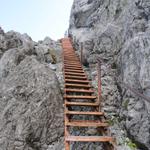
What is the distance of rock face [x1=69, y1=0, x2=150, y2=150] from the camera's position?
758 cm

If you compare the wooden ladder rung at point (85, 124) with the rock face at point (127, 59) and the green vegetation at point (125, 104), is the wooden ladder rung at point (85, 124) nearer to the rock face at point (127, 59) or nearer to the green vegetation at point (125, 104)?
the rock face at point (127, 59)

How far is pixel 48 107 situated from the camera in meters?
8.79

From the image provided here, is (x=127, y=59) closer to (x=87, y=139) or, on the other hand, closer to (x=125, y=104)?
(x=125, y=104)

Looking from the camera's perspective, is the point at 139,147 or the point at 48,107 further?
the point at 48,107

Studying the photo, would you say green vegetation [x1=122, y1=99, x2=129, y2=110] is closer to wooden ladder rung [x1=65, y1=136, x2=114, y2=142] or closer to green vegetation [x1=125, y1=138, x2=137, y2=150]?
green vegetation [x1=125, y1=138, x2=137, y2=150]

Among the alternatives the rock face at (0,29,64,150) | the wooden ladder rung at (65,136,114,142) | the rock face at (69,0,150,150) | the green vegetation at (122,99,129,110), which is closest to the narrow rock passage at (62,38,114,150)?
the wooden ladder rung at (65,136,114,142)

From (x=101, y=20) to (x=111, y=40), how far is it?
4299 mm

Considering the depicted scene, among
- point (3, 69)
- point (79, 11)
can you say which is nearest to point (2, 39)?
point (3, 69)

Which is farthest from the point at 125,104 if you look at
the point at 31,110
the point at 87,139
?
the point at 31,110

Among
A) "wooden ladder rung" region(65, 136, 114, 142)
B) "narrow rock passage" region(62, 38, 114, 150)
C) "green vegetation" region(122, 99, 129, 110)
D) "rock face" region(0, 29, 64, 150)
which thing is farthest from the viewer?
"green vegetation" region(122, 99, 129, 110)

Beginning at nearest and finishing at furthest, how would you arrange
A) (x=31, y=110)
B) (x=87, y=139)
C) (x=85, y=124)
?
(x=87, y=139), (x=85, y=124), (x=31, y=110)

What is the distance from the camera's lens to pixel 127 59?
952 cm

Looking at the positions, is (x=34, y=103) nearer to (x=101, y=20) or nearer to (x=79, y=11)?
(x=101, y=20)

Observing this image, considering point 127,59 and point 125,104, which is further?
point 127,59
